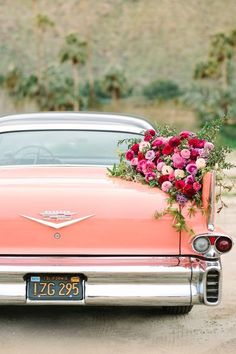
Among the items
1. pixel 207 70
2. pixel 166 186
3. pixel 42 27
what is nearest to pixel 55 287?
pixel 166 186

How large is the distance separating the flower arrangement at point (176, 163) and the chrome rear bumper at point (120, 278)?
258 mm

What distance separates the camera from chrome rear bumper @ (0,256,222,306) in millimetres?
5176

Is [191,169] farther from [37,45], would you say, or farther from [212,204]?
[37,45]

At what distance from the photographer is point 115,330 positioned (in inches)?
229

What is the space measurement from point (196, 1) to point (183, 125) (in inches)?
718

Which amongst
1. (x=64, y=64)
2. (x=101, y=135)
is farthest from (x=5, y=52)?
(x=101, y=135)

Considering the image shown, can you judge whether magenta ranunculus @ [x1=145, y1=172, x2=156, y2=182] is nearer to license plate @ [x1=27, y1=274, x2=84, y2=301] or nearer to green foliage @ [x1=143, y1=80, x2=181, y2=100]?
license plate @ [x1=27, y1=274, x2=84, y2=301]

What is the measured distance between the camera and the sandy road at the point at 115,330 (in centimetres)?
538

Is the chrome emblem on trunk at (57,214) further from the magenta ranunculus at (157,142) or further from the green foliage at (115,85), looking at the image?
the green foliage at (115,85)

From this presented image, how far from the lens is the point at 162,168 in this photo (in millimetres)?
5797

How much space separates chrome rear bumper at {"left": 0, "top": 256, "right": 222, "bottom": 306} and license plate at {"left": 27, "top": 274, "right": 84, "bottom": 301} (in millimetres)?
29

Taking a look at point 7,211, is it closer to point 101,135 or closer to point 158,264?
point 158,264

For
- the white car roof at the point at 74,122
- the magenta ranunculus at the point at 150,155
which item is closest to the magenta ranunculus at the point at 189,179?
the magenta ranunculus at the point at 150,155

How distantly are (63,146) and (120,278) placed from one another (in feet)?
6.17
